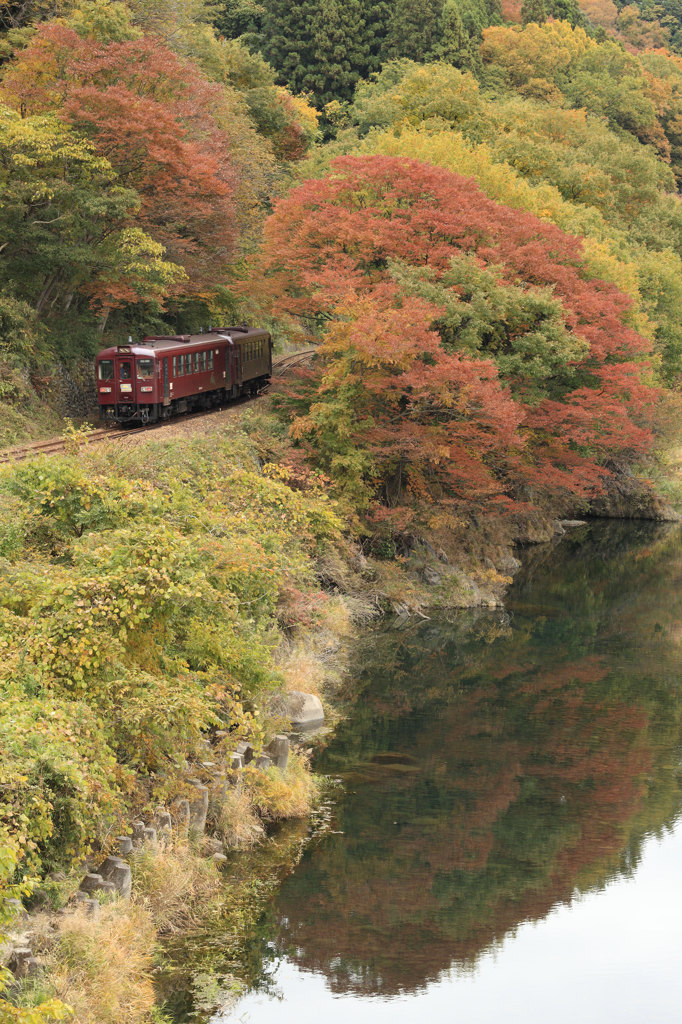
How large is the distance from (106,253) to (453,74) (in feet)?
83.7

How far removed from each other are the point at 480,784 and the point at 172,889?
282 inches

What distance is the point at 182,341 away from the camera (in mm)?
32844

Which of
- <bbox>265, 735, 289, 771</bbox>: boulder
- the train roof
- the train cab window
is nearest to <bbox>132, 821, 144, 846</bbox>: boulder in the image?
<bbox>265, 735, 289, 771</bbox>: boulder

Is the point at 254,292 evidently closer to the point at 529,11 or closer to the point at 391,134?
the point at 391,134

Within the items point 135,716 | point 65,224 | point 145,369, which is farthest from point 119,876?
point 65,224

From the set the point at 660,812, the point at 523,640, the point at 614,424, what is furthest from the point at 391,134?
the point at 660,812

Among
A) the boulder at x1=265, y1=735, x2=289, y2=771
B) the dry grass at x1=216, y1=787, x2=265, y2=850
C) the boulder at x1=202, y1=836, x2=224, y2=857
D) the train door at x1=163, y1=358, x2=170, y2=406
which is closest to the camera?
the boulder at x1=202, y1=836, x2=224, y2=857

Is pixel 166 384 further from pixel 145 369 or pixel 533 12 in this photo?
pixel 533 12

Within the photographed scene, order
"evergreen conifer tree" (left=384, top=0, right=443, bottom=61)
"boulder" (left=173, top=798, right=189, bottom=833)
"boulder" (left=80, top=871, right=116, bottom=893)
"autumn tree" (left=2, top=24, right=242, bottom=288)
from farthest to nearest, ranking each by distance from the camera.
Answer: "evergreen conifer tree" (left=384, top=0, right=443, bottom=61) → "autumn tree" (left=2, top=24, right=242, bottom=288) → "boulder" (left=173, top=798, right=189, bottom=833) → "boulder" (left=80, top=871, right=116, bottom=893)

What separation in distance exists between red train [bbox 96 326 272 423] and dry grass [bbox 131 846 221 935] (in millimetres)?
17563

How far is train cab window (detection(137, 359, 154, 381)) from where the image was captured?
2991 cm

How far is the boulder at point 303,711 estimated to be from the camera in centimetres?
2066

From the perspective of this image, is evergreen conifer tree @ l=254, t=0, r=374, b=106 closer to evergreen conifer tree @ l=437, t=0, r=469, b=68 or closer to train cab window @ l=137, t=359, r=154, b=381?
evergreen conifer tree @ l=437, t=0, r=469, b=68

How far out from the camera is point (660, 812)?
18531 millimetres
